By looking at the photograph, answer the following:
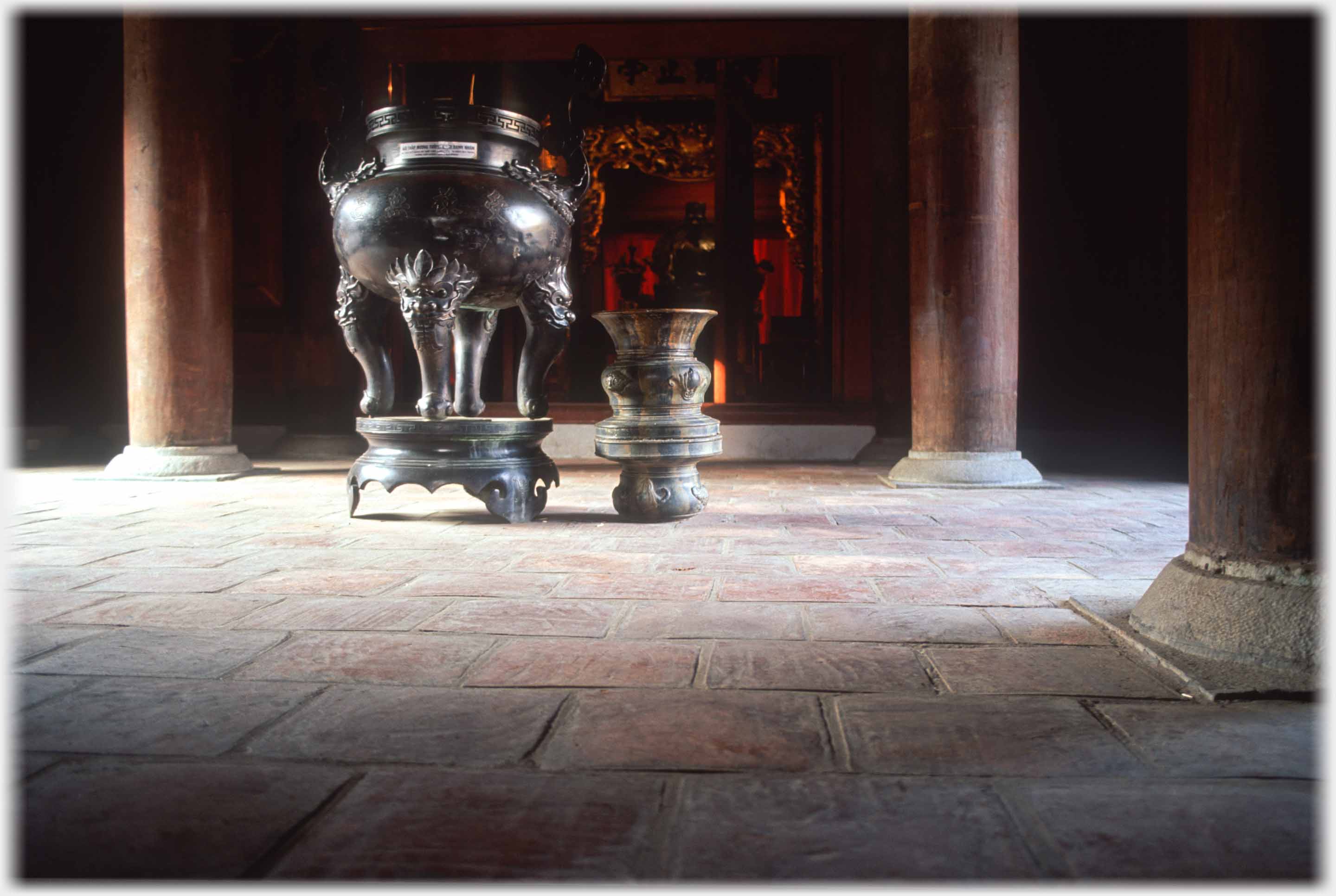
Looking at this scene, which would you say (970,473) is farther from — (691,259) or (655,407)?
(691,259)

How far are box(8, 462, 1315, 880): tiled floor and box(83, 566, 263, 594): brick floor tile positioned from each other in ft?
0.08

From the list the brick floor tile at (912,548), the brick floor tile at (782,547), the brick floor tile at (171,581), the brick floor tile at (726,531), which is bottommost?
the brick floor tile at (912,548)

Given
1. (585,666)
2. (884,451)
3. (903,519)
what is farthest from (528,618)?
(884,451)

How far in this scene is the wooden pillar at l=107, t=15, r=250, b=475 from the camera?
6312mm

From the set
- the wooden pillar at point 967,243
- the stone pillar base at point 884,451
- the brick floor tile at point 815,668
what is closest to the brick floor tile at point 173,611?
the brick floor tile at point 815,668

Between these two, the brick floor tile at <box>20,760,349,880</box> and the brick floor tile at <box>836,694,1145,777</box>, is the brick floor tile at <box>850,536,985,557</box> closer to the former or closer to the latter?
the brick floor tile at <box>836,694,1145,777</box>

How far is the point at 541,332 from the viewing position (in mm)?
4492

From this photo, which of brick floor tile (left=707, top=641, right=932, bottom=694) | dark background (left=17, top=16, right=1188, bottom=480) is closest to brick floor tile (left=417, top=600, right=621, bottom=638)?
brick floor tile (left=707, top=641, right=932, bottom=694)

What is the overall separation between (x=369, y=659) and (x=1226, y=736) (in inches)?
64.5

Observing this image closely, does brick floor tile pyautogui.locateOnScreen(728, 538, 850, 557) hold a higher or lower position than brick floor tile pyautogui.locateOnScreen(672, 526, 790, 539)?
lower

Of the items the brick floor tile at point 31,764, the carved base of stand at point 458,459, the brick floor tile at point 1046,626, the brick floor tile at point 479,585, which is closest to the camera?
the brick floor tile at point 31,764

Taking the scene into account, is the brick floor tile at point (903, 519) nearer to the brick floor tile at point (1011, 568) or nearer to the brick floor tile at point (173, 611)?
the brick floor tile at point (1011, 568)

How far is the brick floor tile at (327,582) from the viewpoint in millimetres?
2773

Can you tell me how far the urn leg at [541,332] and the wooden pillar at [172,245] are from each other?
3.06 m
